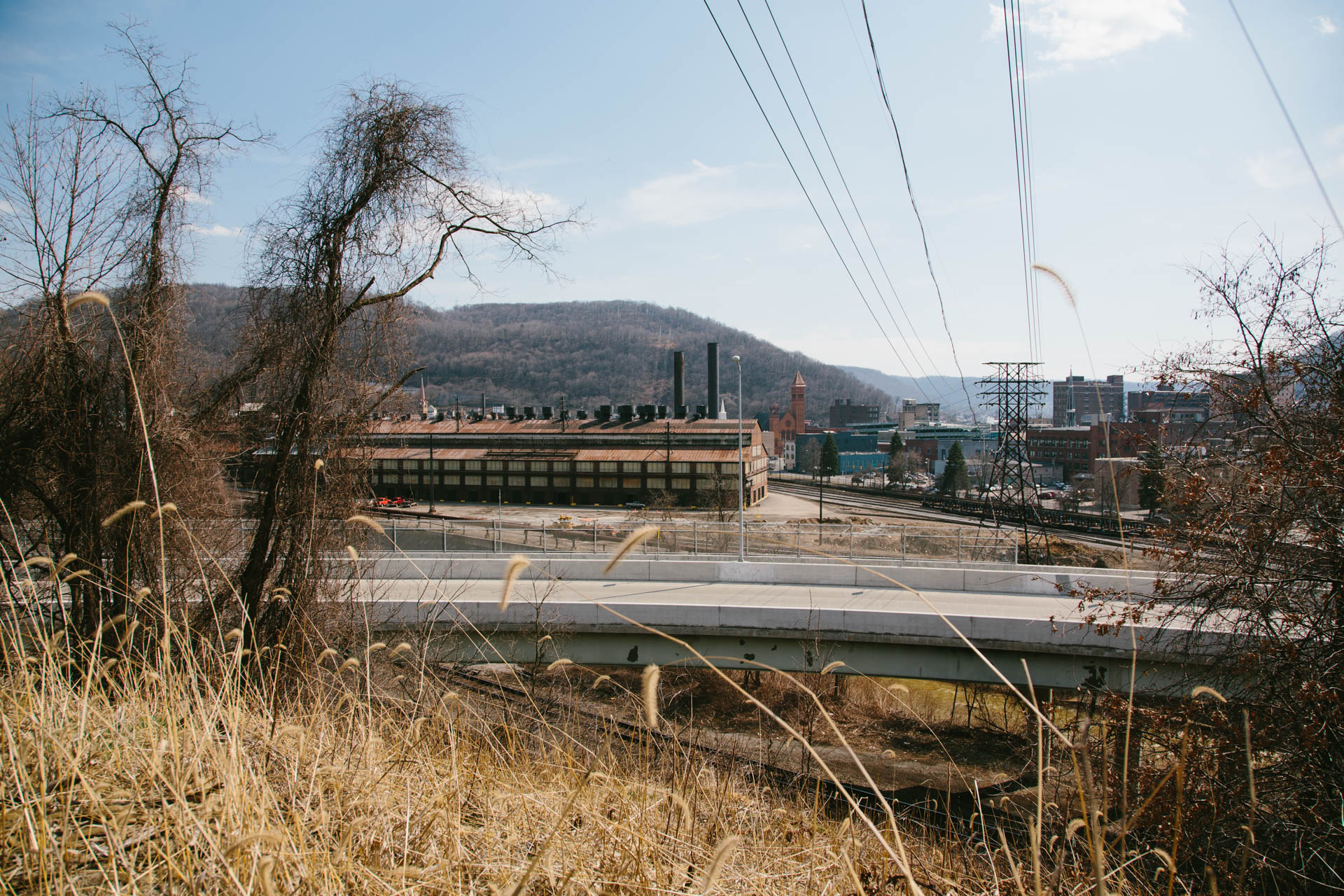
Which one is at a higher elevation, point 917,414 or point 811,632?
point 917,414

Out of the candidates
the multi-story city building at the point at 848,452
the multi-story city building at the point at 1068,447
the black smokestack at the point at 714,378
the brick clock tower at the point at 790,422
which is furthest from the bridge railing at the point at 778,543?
the brick clock tower at the point at 790,422

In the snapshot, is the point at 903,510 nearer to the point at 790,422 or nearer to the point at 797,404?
the point at 790,422

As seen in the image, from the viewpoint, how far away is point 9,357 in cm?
960

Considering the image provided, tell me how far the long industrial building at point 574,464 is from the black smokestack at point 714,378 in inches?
401

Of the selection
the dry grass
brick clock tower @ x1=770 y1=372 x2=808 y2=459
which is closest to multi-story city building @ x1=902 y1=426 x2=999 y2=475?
brick clock tower @ x1=770 y1=372 x2=808 y2=459

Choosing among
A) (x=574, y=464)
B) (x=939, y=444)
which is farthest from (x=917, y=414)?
(x=574, y=464)

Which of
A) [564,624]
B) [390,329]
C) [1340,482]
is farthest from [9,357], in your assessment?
[1340,482]

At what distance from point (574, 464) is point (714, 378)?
71.4 ft

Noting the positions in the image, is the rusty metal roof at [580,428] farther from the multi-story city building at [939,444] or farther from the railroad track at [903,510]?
the multi-story city building at [939,444]

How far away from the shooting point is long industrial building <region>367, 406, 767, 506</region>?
5856 centimetres

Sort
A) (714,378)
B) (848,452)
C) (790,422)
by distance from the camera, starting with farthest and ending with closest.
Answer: (790,422)
(848,452)
(714,378)

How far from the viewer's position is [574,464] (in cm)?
5988

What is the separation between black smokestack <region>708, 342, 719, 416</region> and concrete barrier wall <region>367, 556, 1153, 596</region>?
52.8 metres

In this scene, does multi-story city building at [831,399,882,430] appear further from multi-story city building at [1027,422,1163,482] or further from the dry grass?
the dry grass
